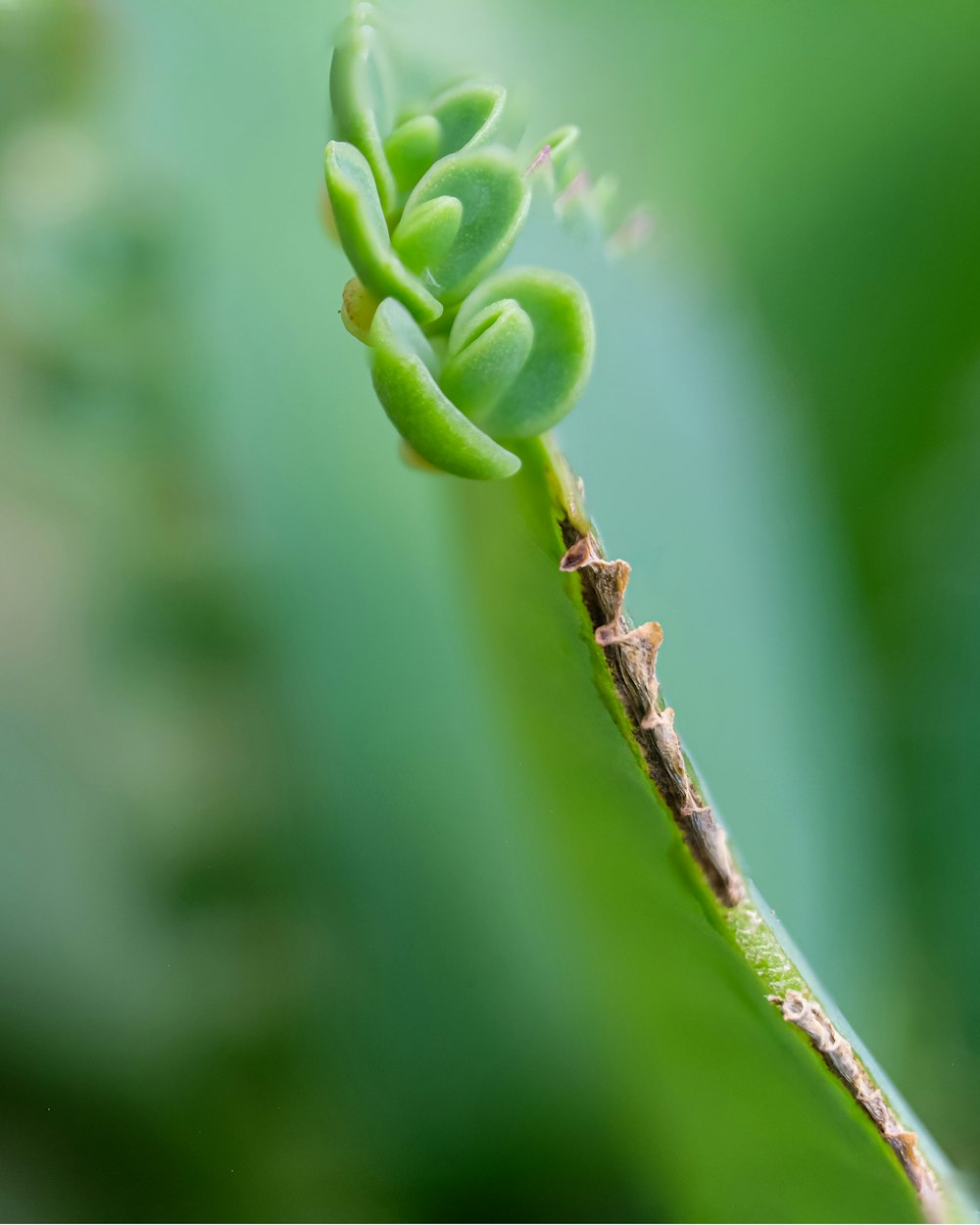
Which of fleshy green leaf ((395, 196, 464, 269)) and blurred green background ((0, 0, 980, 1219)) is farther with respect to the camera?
blurred green background ((0, 0, 980, 1219))

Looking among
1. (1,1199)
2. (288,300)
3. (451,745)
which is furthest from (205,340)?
(1,1199)

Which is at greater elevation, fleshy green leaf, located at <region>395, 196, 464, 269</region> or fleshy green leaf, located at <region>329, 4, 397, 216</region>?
fleshy green leaf, located at <region>329, 4, 397, 216</region>

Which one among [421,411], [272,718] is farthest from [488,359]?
[272,718]

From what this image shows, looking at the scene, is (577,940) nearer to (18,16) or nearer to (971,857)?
(971,857)
